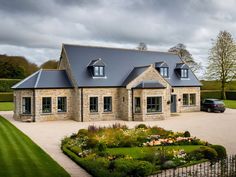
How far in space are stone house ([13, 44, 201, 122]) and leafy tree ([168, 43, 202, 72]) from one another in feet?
121

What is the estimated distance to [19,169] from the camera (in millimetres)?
13680

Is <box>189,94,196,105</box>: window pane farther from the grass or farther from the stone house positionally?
the grass

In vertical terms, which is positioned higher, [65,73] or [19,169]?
[65,73]

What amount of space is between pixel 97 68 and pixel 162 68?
956cm

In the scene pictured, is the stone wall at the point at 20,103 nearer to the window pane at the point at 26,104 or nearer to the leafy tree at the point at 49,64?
the window pane at the point at 26,104

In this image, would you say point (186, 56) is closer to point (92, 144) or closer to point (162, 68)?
point (162, 68)

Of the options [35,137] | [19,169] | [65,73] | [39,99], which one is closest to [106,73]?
[65,73]

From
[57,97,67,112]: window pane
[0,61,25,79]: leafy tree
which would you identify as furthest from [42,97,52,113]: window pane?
[0,61,25,79]: leafy tree

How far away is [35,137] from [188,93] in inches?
970

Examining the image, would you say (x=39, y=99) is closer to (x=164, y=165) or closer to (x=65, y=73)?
(x=65, y=73)

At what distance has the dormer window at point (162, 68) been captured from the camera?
40.0 metres

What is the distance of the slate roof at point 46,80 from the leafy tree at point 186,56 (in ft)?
136

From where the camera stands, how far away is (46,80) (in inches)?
1332

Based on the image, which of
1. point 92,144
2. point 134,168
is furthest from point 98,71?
point 134,168
